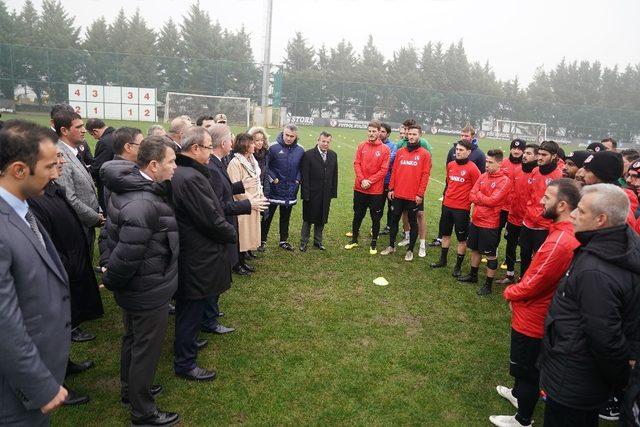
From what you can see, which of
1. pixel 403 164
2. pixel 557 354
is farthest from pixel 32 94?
pixel 557 354

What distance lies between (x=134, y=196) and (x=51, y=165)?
973mm

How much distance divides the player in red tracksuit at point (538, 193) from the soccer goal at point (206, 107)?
88.9ft

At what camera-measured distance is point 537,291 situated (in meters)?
3.25

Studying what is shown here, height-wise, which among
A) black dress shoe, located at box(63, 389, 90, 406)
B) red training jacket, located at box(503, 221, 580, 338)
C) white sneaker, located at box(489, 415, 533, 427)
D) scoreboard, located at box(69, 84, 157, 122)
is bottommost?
black dress shoe, located at box(63, 389, 90, 406)

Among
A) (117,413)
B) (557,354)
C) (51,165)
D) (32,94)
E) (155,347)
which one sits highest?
(32,94)

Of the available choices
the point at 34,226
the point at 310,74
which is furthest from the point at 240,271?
the point at 310,74

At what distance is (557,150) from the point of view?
6.09 metres

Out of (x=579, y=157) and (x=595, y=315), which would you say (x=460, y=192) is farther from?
(x=595, y=315)

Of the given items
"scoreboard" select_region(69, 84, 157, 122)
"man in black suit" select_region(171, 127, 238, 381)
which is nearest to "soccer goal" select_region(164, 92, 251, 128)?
"scoreboard" select_region(69, 84, 157, 122)

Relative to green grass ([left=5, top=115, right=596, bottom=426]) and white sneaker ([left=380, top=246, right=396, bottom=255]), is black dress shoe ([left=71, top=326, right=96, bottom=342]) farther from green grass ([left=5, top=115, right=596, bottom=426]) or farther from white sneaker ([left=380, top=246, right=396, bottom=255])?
white sneaker ([left=380, top=246, right=396, bottom=255])

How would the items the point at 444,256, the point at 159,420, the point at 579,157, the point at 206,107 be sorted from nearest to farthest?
1. the point at 159,420
2. the point at 579,157
3. the point at 444,256
4. the point at 206,107

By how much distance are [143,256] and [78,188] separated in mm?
2169

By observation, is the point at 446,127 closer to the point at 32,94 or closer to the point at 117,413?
the point at 32,94

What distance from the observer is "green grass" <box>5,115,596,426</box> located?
3.64m
